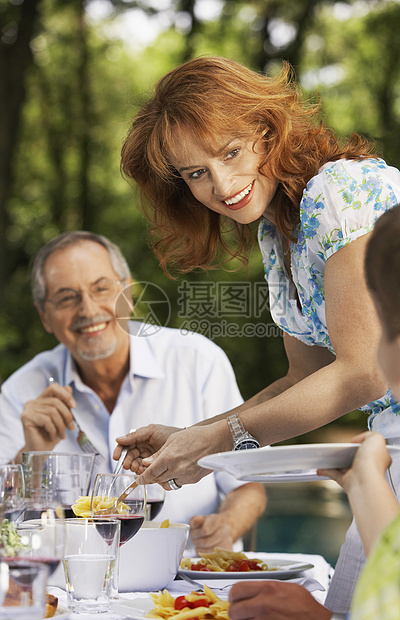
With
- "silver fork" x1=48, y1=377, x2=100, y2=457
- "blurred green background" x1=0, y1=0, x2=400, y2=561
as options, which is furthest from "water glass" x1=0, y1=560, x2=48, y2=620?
"blurred green background" x1=0, y1=0, x2=400, y2=561

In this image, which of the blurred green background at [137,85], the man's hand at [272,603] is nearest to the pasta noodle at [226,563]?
the man's hand at [272,603]

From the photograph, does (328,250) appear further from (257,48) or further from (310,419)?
(257,48)

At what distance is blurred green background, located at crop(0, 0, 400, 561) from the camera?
31.8 feet

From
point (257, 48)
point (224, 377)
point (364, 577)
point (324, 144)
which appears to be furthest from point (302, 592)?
point (257, 48)

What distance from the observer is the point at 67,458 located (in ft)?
4.94

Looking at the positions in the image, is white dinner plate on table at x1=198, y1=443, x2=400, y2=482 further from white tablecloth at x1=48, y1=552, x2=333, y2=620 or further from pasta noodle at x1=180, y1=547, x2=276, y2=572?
pasta noodle at x1=180, y1=547, x2=276, y2=572

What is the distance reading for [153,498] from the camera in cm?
149

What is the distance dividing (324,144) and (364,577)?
1.07m

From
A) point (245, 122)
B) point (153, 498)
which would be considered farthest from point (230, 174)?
point (153, 498)

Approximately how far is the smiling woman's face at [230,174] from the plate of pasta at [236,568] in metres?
0.73

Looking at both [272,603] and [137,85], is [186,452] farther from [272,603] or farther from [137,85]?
[137,85]

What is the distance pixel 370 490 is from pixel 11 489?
2.57 ft

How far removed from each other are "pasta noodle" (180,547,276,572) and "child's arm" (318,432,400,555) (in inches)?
27.8

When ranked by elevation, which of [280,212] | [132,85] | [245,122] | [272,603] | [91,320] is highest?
[132,85]
